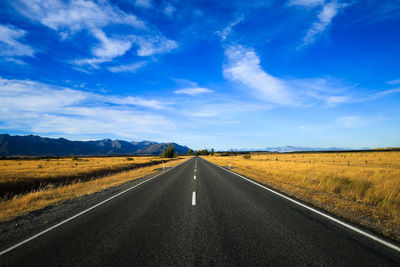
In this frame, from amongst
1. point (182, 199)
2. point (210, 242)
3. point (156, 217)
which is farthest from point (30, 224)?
point (210, 242)

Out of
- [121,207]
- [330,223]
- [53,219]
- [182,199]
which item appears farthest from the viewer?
[182,199]

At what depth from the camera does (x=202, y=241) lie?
372 centimetres

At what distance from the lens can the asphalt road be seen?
306 centimetres

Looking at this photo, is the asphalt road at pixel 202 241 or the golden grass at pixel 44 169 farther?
the golden grass at pixel 44 169

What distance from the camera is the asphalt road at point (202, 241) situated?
3057 mm

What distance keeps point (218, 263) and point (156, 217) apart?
2.80m

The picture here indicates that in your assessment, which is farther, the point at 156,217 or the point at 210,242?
the point at 156,217

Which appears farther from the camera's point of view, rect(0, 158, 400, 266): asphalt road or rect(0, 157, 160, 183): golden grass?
rect(0, 157, 160, 183): golden grass

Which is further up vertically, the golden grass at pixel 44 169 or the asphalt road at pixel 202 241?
the asphalt road at pixel 202 241

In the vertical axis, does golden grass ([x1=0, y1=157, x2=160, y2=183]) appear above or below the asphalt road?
below

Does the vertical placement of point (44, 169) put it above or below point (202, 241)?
below

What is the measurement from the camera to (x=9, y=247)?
3686 mm

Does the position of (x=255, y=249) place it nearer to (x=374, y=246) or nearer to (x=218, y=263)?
(x=218, y=263)

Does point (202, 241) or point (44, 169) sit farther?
point (44, 169)
